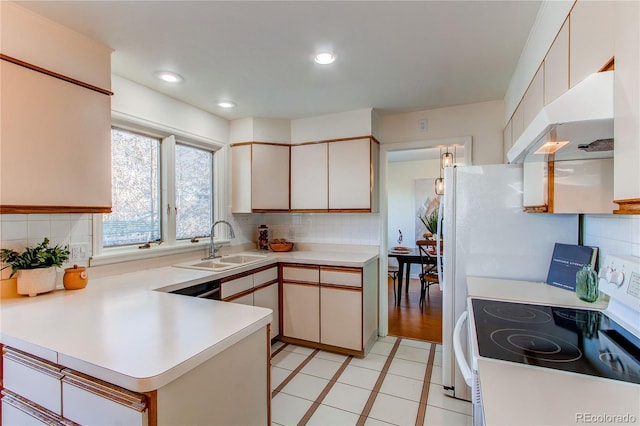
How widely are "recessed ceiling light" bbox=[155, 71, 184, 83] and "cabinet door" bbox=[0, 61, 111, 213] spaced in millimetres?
474

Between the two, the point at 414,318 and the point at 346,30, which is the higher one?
the point at 346,30

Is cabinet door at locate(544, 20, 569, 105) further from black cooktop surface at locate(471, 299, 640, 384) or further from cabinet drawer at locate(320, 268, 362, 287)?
cabinet drawer at locate(320, 268, 362, 287)

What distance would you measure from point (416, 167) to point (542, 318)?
5.26 meters

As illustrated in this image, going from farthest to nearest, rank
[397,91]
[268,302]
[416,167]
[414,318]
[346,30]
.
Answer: [416,167] → [414,318] → [268,302] → [397,91] → [346,30]

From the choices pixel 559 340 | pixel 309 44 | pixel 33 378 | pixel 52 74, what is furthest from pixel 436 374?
pixel 52 74

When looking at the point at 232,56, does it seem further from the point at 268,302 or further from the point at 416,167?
the point at 416,167

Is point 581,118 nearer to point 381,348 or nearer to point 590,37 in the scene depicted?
point 590,37

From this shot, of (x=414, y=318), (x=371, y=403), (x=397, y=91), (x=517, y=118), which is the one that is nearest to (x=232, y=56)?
(x=397, y=91)

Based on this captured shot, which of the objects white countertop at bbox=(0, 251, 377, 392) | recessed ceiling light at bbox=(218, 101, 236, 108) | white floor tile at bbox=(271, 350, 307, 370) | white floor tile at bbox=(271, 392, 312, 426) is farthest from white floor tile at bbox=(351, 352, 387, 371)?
recessed ceiling light at bbox=(218, 101, 236, 108)

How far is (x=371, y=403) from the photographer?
2.10m

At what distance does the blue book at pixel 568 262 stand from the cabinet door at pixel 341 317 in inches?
56.8

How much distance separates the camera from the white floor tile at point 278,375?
2.33 metres

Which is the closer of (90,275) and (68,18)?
Result: (68,18)

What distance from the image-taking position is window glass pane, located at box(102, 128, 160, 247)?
2293mm
